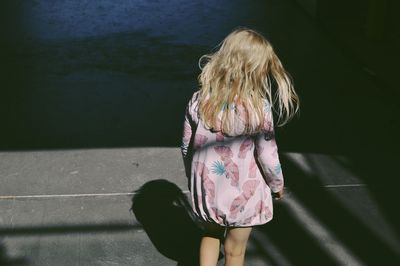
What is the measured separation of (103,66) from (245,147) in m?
4.66

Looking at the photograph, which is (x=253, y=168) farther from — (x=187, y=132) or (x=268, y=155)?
(x=187, y=132)

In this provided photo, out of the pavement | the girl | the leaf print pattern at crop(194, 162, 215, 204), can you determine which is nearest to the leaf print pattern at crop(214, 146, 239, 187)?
the girl

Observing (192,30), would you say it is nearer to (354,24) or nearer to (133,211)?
(354,24)

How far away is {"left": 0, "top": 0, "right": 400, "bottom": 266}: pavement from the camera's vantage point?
436cm

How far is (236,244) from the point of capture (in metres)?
3.65

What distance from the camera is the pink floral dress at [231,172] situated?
10.8 feet

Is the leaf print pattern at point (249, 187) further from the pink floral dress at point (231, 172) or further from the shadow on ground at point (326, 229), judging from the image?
the shadow on ground at point (326, 229)

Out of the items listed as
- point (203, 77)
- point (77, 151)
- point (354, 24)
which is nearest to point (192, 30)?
point (354, 24)

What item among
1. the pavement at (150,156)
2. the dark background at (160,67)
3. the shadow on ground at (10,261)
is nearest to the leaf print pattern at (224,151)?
the pavement at (150,156)

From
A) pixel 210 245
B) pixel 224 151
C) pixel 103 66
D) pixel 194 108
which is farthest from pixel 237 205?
pixel 103 66

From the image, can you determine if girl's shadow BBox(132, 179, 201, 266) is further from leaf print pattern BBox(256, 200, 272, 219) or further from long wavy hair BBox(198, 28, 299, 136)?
long wavy hair BBox(198, 28, 299, 136)

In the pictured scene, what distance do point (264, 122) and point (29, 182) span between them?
257cm

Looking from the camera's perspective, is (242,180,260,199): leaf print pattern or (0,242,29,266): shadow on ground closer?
(242,180,260,199): leaf print pattern

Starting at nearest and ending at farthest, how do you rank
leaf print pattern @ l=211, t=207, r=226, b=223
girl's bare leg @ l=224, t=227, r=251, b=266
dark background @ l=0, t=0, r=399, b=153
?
leaf print pattern @ l=211, t=207, r=226, b=223
girl's bare leg @ l=224, t=227, r=251, b=266
dark background @ l=0, t=0, r=399, b=153
